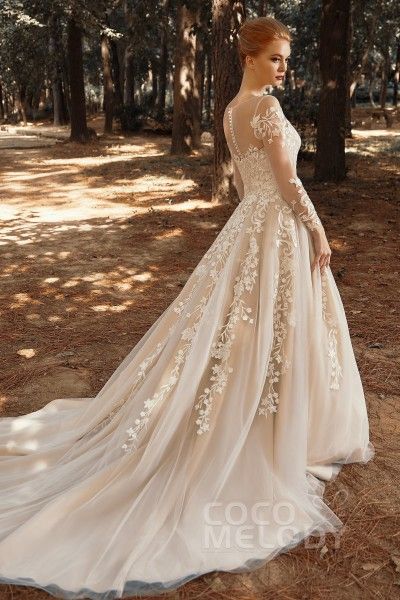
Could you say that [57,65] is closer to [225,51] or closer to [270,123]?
[225,51]

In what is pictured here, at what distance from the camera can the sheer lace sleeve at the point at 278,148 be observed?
130 inches

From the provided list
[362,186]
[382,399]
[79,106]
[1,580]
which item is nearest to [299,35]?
[79,106]

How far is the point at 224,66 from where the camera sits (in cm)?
1026

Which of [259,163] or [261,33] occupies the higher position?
[261,33]

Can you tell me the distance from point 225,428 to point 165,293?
4154 mm

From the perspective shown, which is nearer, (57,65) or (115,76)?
(115,76)

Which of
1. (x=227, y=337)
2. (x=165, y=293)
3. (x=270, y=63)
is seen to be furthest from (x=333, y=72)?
(x=227, y=337)

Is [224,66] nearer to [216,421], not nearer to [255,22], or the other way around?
[255,22]

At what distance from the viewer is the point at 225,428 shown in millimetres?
3350

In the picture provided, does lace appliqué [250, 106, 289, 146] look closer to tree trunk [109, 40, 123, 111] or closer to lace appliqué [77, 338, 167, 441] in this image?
lace appliqué [77, 338, 167, 441]

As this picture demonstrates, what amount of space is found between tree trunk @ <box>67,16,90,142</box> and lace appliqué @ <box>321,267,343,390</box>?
20.2 metres

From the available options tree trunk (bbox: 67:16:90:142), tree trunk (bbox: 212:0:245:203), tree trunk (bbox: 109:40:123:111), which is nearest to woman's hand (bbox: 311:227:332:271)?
tree trunk (bbox: 212:0:245:203)

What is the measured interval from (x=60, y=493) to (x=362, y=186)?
36.3ft

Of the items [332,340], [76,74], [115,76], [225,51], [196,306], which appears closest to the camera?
[196,306]
